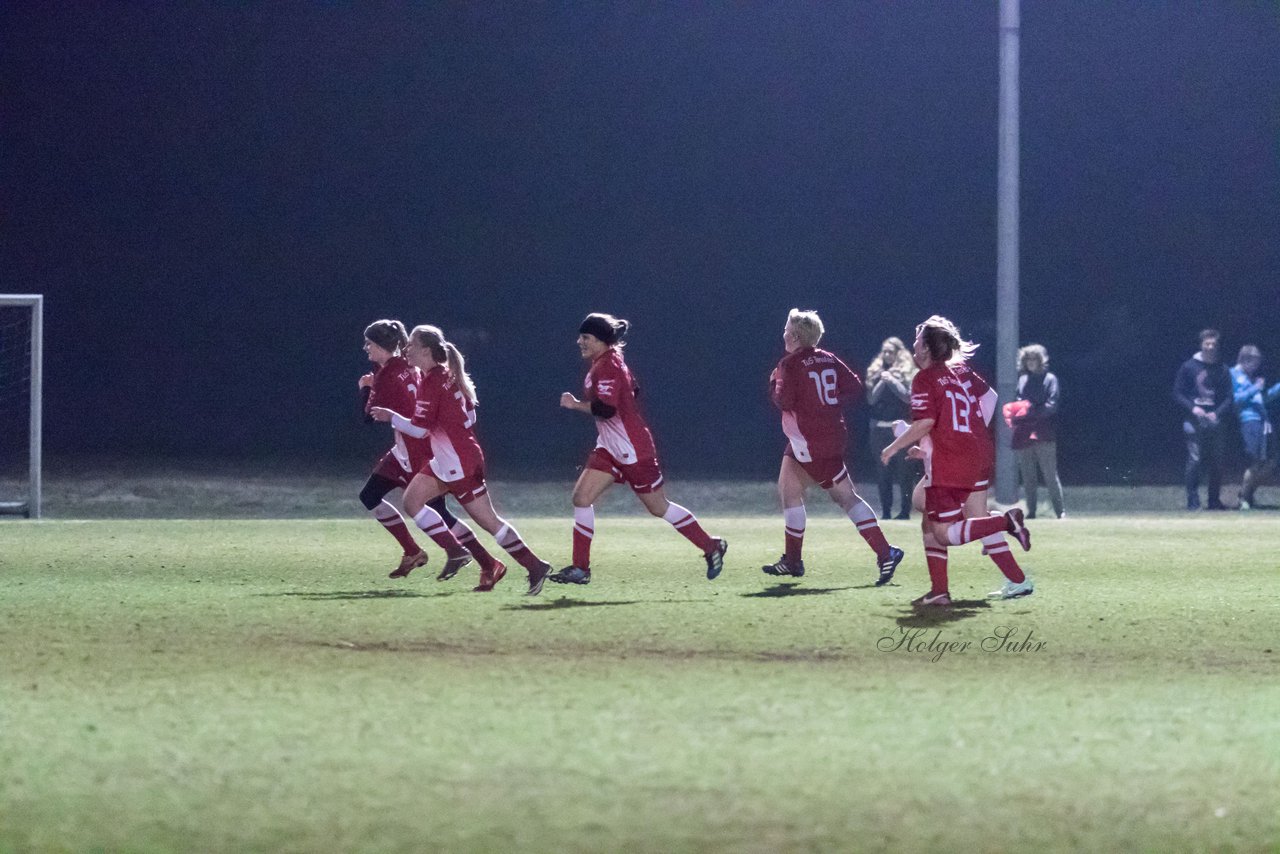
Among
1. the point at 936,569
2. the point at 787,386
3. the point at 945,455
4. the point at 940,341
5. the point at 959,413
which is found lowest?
the point at 936,569

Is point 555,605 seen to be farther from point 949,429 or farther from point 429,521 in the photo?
point 949,429

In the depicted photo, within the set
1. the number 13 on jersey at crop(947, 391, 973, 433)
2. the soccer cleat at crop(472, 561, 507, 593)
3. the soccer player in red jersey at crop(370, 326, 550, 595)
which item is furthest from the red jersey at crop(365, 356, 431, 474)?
the number 13 on jersey at crop(947, 391, 973, 433)

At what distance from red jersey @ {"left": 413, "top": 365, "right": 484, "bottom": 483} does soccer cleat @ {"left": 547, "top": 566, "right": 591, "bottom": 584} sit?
0.80m

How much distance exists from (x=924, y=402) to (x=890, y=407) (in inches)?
349

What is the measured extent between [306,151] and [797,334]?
18.0m

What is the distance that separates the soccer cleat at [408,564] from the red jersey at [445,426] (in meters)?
1.15

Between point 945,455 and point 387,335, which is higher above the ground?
point 387,335

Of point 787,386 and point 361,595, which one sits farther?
point 787,386

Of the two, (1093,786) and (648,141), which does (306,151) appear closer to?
(648,141)

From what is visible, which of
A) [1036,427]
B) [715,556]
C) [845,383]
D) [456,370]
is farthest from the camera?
[1036,427]

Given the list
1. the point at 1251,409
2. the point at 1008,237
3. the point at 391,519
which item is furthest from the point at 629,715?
the point at 1251,409

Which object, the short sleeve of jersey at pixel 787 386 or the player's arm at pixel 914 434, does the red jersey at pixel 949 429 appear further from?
the short sleeve of jersey at pixel 787 386

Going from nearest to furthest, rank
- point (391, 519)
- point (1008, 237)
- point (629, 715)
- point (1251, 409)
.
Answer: point (629, 715) < point (391, 519) < point (1008, 237) < point (1251, 409)

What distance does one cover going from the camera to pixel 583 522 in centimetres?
1100
